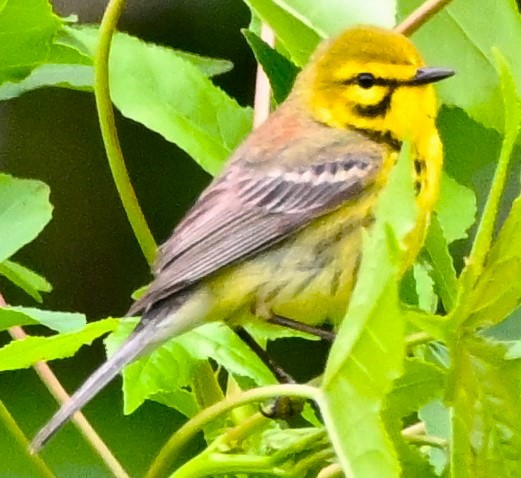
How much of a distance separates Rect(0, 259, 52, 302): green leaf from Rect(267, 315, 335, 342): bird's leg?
9.2 inches

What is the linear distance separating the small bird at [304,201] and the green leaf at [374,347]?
0.48m

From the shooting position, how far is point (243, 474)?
0.85 metres

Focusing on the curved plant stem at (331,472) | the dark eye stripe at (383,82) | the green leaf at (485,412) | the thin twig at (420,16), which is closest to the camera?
the green leaf at (485,412)

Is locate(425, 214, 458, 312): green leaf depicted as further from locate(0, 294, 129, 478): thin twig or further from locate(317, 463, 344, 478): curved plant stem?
locate(0, 294, 129, 478): thin twig

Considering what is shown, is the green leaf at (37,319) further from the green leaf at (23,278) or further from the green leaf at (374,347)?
the green leaf at (374,347)

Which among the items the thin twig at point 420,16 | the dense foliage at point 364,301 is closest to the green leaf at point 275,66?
the dense foliage at point 364,301

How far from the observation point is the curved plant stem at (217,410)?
27.8 inches

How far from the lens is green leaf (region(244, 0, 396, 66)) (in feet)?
3.02

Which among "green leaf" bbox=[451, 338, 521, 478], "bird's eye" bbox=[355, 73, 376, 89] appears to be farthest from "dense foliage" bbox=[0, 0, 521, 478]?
"bird's eye" bbox=[355, 73, 376, 89]

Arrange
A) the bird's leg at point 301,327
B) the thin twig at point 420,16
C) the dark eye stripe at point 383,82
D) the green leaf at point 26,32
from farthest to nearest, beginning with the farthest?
1. the dark eye stripe at point 383,82
2. the bird's leg at point 301,327
3. the green leaf at point 26,32
4. the thin twig at point 420,16

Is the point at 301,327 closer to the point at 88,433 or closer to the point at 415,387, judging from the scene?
the point at 88,433

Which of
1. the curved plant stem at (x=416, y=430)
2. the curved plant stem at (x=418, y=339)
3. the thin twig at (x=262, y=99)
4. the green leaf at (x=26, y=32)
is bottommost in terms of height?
the curved plant stem at (x=416, y=430)

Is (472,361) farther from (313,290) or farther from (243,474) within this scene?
(313,290)

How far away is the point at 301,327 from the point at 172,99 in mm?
275
